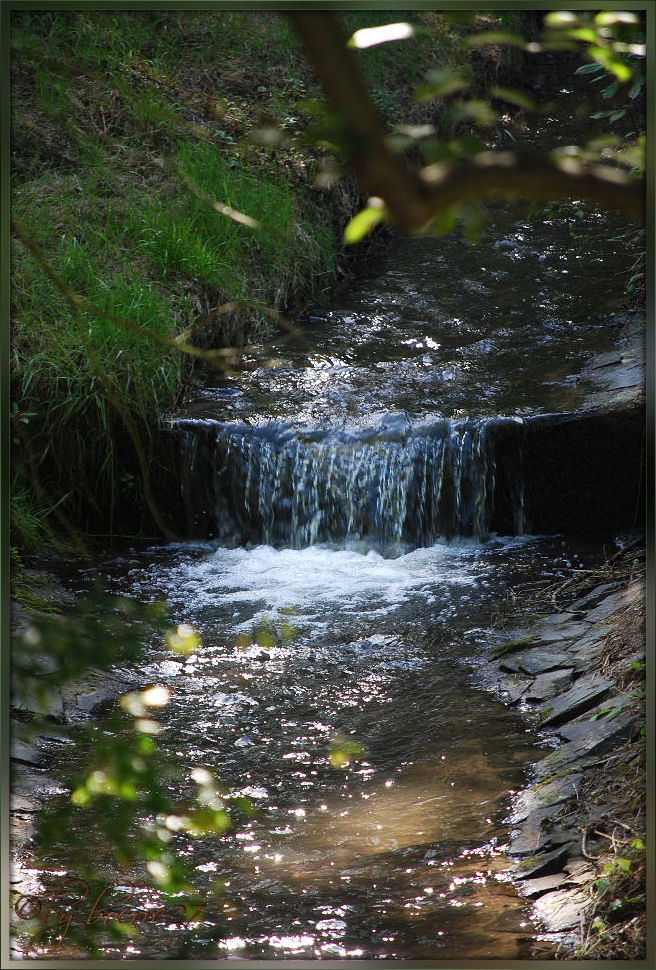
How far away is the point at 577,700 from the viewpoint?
7.23 feet

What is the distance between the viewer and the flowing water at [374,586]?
171 cm

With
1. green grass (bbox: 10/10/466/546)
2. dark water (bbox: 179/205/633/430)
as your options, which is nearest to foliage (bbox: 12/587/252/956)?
green grass (bbox: 10/10/466/546)


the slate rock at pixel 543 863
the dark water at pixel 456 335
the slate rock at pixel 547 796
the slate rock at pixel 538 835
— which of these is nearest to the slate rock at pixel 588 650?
the slate rock at pixel 547 796

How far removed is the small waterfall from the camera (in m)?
3.71

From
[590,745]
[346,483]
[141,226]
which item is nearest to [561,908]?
[590,745]

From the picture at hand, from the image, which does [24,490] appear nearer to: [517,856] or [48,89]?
[48,89]

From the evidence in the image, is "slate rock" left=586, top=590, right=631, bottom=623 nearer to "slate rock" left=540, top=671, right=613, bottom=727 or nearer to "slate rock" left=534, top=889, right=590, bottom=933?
"slate rock" left=540, top=671, right=613, bottom=727

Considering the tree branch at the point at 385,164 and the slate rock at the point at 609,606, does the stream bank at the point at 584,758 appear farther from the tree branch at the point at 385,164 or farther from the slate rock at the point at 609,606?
the tree branch at the point at 385,164

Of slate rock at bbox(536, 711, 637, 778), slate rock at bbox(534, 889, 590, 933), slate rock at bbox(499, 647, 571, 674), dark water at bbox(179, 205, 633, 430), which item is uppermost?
dark water at bbox(179, 205, 633, 430)

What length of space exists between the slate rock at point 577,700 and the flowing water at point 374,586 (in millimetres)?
87

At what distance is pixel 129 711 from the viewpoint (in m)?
2.49

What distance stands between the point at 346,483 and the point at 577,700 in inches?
68.0

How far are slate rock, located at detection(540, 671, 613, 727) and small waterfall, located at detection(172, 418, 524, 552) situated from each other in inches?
56.4

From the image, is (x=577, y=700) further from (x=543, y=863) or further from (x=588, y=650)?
(x=543, y=863)
